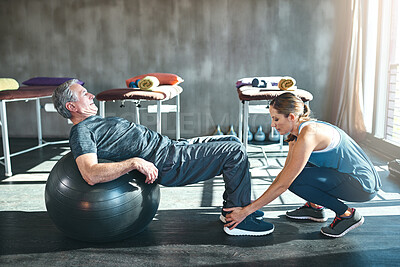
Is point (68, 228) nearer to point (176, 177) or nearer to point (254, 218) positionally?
point (176, 177)

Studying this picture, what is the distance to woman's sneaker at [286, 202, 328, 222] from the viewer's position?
211 cm

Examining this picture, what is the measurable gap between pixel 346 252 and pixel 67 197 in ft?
4.30

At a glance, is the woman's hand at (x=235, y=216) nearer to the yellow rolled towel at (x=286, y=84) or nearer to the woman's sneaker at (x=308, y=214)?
the woman's sneaker at (x=308, y=214)

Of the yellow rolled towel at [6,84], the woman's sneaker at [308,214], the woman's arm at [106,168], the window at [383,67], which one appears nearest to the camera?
the woman's arm at [106,168]

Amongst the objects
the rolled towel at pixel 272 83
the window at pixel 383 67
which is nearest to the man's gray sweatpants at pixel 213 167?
the rolled towel at pixel 272 83

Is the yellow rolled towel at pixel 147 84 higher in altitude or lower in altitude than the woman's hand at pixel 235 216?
higher

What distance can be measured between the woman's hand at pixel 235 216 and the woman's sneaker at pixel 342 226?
0.45m

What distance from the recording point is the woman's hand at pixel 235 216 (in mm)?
1821

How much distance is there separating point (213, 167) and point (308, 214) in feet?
2.17

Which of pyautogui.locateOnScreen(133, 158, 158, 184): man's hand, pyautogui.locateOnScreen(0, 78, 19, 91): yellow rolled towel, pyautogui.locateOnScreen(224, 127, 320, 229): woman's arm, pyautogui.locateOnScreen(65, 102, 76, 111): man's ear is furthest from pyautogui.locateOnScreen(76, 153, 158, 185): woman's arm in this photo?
pyautogui.locateOnScreen(0, 78, 19, 91): yellow rolled towel

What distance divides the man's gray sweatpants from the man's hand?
104 millimetres

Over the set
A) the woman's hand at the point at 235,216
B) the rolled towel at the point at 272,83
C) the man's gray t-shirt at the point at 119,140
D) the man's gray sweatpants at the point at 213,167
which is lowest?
the woman's hand at the point at 235,216

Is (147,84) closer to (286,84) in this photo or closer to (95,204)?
(286,84)

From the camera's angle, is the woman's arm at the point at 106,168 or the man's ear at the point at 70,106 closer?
the woman's arm at the point at 106,168
